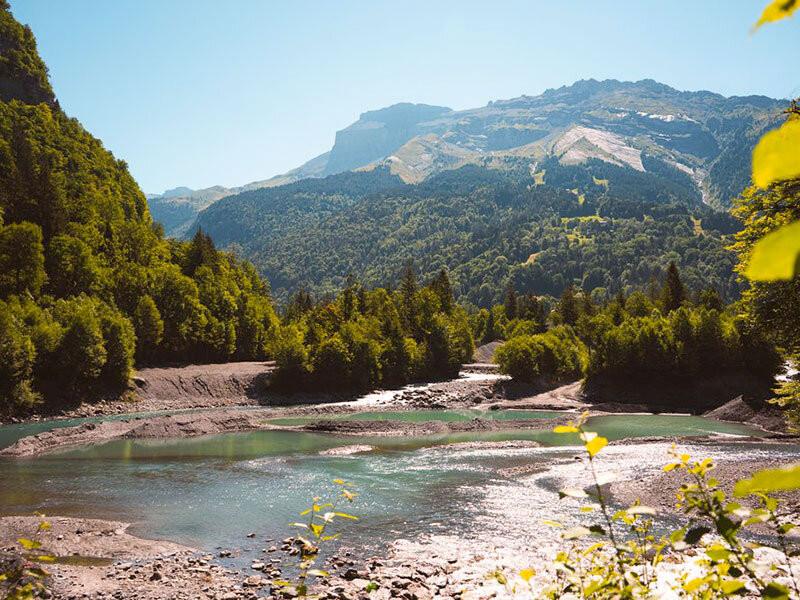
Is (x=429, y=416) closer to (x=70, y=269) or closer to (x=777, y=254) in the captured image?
(x=70, y=269)

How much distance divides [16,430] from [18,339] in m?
10.4

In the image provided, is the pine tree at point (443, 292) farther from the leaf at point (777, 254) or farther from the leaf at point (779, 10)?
the leaf at point (777, 254)

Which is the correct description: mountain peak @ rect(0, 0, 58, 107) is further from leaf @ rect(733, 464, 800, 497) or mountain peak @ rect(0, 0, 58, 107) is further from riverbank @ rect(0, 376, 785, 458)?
leaf @ rect(733, 464, 800, 497)

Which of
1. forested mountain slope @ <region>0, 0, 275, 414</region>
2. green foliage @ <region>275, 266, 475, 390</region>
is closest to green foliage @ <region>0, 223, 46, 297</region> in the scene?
forested mountain slope @ <region>0, 0, 275, 414</region>

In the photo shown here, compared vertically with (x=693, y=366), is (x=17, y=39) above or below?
above

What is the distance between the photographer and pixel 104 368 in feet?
212

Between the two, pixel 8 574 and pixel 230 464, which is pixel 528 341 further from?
pixel 8 574

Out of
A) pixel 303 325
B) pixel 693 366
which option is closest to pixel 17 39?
pixel 303 325

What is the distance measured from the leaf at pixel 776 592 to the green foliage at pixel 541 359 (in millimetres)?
81634

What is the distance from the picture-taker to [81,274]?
249ft

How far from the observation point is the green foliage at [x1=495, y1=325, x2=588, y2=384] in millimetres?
82062

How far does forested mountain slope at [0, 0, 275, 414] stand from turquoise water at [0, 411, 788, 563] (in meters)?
12.7

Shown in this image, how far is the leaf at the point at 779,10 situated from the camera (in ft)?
3.58

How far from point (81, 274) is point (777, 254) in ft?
285
